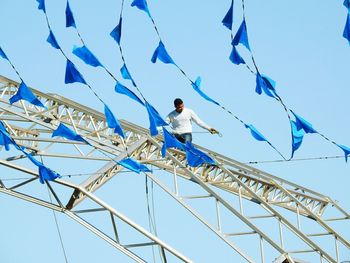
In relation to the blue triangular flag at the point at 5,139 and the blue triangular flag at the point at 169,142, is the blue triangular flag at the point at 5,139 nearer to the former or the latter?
the blue triangular flag at the point at 5,139

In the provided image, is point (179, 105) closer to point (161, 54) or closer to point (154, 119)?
point (154, 119)

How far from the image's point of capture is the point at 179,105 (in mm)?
26750

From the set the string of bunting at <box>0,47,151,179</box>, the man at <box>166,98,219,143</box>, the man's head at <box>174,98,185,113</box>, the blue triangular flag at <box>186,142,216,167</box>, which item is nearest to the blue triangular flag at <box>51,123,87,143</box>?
the string of bunting at <box>0,47,151,179</box>

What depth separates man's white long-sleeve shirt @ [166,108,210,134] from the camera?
26.8 m

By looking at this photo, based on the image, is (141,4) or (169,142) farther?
(169,142)

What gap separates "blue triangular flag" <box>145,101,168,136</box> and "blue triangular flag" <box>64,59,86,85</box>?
129 centimetres

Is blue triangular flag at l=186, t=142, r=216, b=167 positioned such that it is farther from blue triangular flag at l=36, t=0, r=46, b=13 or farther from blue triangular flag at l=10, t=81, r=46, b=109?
blue triangular flag at l=36, t=0, r=46, b=13

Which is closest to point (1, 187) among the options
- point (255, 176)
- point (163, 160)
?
point (163, 160)

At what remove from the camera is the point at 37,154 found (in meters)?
26.9

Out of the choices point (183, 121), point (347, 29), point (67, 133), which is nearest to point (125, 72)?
point (67, 133)

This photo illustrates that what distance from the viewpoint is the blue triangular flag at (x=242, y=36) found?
22.9 meters

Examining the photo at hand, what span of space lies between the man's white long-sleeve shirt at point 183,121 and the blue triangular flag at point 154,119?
233 centimetres

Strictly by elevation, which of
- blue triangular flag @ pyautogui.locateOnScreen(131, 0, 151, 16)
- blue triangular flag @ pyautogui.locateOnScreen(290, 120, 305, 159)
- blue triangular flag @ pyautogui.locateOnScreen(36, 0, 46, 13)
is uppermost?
blue triangular flag @ pyautogui.locateOnScreen(36, 0, 46, 13)

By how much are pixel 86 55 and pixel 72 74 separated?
511 mm
